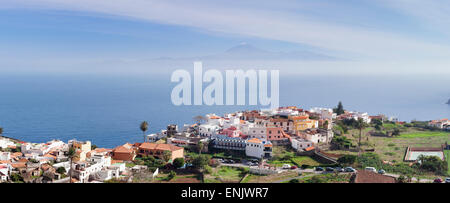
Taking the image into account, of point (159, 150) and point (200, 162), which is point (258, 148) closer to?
point (200, 162)

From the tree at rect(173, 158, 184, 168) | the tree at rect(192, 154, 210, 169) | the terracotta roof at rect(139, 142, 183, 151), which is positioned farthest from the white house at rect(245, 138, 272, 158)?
the tree at rect(173, 158, 184, 168)

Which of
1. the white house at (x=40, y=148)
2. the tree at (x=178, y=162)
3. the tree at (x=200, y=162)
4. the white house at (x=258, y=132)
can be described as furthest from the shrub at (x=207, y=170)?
the white house at (x=40, y=148)

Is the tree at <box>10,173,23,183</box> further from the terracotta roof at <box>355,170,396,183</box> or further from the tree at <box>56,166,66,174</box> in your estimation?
the terracotta roof at <box>355,170,396,183</box>

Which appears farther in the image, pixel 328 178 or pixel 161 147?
pixel 161 147

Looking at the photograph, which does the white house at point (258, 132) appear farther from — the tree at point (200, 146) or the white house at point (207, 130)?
the tree at point (200, 146)

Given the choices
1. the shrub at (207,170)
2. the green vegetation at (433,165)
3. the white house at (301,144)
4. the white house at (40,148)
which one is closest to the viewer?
the green vegetation at (433,165)

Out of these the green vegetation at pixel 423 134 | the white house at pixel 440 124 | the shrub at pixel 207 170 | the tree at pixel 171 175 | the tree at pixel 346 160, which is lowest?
the tree at pixel 171 175

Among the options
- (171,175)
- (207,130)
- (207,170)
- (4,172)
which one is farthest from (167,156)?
(4,172)
